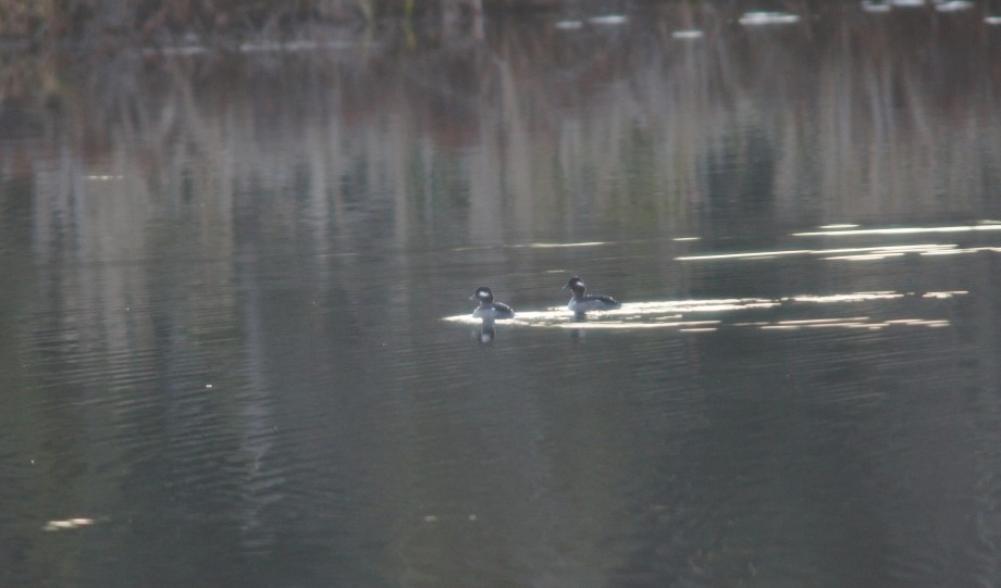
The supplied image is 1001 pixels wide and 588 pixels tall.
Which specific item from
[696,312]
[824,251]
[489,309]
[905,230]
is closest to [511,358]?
[489,309]

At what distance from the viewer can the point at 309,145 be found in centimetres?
2783

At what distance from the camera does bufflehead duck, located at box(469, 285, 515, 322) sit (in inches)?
551

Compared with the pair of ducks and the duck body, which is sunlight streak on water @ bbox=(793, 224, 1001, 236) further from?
the duck body

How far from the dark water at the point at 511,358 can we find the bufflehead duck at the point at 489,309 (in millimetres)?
161

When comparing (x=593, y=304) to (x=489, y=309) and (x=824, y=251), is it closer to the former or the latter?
(x=489, y=309)

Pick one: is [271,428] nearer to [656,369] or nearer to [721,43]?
[656,369]

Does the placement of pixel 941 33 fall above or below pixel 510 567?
above

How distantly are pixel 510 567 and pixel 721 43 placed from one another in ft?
121

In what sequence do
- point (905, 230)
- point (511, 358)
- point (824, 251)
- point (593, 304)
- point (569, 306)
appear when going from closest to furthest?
point (511, 358) → point (593, 304) → point (569, 306) → point (824, 251) → point (905, 230)

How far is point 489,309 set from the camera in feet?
46.1

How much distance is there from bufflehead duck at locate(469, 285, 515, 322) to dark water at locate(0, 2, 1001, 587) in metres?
0.16

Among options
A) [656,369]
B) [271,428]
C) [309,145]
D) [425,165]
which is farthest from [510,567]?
[309,145]

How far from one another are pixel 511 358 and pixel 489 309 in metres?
1.15

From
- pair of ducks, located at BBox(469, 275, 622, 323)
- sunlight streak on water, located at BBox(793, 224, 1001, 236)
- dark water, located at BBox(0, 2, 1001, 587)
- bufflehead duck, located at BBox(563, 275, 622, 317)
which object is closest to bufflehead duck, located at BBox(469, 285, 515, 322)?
pair of ducks, located at BBox(469, 275, 622, 323)
